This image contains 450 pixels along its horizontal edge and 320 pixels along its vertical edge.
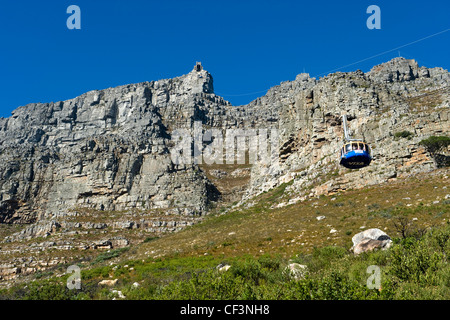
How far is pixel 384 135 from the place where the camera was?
4341 centimetres

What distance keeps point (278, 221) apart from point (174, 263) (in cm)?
1345

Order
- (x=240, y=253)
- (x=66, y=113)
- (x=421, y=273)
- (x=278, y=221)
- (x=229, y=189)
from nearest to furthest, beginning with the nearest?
(x=421, y=273), (x=240, y=253), (x=278, y=221), (x=229, y=189), (x=66, y=113)

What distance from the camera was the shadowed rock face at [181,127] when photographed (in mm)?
44966

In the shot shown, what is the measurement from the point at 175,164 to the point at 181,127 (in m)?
40.6

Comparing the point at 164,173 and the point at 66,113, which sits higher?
the point at 66,113

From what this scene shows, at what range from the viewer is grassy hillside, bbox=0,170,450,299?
10.8 metres

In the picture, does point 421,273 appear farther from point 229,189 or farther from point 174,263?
point 229,189

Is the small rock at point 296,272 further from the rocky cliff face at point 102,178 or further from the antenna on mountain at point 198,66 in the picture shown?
the antenna on mountain at point 198,66

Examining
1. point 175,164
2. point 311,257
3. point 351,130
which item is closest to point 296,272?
point 311,257

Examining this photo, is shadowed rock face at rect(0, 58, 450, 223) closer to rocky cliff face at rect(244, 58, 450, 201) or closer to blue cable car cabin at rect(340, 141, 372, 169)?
rocky cliff face at rect(244, 58, 450, 201)


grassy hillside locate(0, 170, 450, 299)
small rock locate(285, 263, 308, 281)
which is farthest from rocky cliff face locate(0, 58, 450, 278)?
small rock locate(285, 263, 308, 281)

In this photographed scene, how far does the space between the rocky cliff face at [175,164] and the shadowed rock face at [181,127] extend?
26 centimetres

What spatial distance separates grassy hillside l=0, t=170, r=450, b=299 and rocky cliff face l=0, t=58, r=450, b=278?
7538mm

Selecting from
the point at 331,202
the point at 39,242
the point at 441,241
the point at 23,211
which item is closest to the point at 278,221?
the point at 331,202
